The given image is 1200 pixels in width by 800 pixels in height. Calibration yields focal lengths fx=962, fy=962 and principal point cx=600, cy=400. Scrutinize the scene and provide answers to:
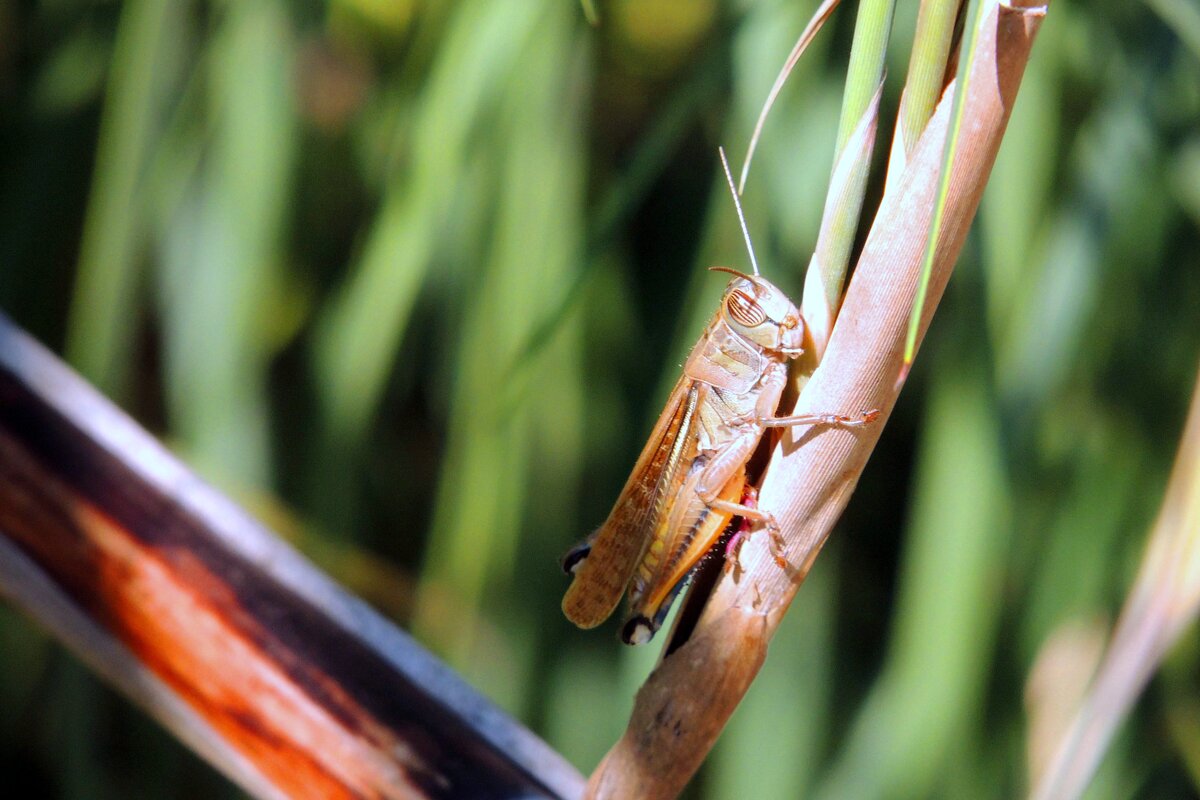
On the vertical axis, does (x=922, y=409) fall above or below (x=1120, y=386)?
below

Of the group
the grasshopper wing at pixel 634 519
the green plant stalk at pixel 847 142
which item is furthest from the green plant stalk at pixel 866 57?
the grasshopper wing at pixel 634 519

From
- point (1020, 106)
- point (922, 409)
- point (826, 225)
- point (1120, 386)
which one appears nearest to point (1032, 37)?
point (826, 225)

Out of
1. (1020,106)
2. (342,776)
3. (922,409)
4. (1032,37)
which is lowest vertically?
(922,409)

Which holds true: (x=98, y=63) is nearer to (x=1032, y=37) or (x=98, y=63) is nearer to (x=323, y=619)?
(x=323, y=619)

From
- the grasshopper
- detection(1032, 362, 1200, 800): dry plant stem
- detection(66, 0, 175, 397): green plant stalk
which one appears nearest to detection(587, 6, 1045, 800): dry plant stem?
the grasshopper

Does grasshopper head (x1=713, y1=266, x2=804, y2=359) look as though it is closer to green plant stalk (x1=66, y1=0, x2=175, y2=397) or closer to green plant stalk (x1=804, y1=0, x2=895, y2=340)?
green plant stalk (x1=804, y1=0, x2=895, y2=340)

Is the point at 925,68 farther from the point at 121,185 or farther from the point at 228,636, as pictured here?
the point at 121,185

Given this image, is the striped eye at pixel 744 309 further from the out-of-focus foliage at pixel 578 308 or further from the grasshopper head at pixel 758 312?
the out-of-focus foliage at pixel 578 308
